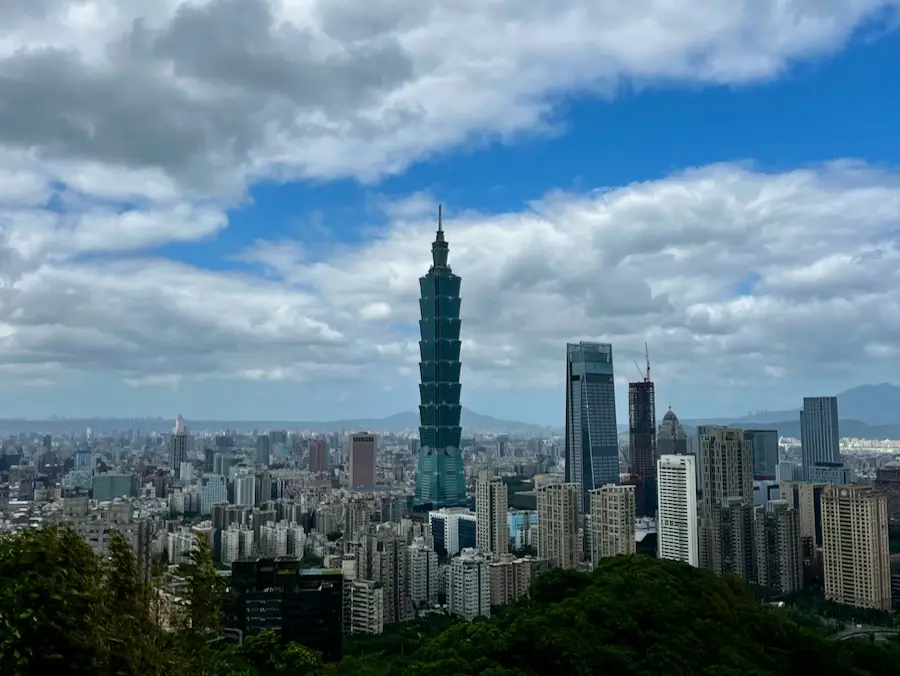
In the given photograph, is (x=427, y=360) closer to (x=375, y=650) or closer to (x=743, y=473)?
(x=743, y=473)

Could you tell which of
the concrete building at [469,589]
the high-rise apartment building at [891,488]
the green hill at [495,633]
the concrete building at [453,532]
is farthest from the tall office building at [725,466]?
the green hill at [495,633]

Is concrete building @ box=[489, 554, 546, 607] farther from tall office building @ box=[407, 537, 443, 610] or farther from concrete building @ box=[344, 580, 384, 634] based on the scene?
concrete building @ box=[344, 580, 384, 634]

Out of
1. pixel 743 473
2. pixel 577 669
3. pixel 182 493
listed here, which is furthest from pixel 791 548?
pixel 182 493

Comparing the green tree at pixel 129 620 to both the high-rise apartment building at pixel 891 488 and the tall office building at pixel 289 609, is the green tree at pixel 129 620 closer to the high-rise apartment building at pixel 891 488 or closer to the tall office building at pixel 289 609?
the tall office building at pixel 289 609

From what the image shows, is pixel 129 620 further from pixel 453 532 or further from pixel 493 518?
pixel 453 532

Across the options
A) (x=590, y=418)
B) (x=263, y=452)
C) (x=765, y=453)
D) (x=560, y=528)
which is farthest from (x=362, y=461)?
(x=560, y=528)

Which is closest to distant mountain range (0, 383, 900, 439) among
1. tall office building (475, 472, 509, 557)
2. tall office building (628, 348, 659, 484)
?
tall office building (628, 348, 659, 484)

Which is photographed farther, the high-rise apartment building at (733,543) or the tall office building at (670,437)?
the tall office building at (670,437)
